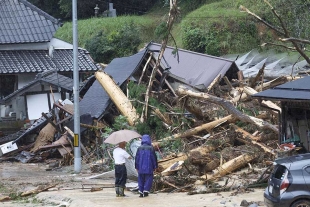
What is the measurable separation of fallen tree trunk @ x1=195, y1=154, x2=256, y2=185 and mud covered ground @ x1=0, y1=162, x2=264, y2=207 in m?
0.99

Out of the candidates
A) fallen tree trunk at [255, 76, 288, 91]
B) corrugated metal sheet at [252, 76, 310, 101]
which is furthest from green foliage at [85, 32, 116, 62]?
corrugated metal sheet at [252, 76, 310, 101]

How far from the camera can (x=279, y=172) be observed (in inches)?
461

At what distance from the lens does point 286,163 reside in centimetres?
1156

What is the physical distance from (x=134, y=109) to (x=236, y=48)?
807 inches

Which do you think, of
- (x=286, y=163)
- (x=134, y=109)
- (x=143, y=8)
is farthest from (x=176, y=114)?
(x=143, y=8)

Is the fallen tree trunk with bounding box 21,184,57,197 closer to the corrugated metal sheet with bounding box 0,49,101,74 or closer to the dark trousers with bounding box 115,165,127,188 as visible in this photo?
the dark trousers with bounding box 115,165,127,188

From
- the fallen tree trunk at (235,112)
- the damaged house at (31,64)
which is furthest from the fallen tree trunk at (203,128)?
the damaged house at (31,64)

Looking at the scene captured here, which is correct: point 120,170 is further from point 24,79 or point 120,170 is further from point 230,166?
point 24,79

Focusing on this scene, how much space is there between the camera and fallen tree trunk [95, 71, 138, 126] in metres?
22.3

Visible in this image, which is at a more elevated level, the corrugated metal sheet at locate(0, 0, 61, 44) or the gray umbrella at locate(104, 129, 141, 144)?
the corrugated metal sheet at locate(0, 0, 61, 44)

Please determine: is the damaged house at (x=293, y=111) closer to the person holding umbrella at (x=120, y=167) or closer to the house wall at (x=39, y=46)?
the person holding umbrella at (x=120, y=167)

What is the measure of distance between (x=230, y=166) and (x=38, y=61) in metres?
15.8

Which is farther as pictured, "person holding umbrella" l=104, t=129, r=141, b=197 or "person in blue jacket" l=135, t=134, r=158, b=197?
"person holding umbrella" l=104, t=129, r=141, b=197

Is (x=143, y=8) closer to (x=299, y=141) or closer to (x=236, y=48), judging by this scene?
(x=236, y=48)
